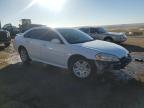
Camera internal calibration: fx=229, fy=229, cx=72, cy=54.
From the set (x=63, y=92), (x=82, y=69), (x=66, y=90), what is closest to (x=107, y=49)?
(x=82, y=69)

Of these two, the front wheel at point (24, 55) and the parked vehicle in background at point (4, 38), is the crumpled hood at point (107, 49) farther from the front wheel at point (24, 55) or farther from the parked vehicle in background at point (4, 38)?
the parked vehicle in background at point (4, 38)

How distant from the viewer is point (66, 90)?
20.3 feet

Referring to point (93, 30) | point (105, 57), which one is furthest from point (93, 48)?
point (93, 30)

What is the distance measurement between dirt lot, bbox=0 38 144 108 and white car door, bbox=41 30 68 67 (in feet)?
1.57

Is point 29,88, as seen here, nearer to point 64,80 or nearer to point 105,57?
point 64,80

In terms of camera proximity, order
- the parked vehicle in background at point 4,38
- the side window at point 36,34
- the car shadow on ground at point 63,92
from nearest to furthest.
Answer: the car shadow on ground at point 63,92
the side window at point 36,34
the parked vehicle in background at point 4,38

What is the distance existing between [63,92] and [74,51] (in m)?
1.60

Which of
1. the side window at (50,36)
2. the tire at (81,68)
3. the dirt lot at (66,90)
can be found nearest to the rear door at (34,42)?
the side window at (50,36)

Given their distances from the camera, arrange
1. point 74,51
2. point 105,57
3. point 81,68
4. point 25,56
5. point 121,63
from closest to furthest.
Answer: point 105,57
point 121,63
point 81,68
point 74,51
point 25,56

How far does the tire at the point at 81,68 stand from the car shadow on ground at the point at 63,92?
0.18 meters

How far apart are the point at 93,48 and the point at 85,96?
71.3 inches

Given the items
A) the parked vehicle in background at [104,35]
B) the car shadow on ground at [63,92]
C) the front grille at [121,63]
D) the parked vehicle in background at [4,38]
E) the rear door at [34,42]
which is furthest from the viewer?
the parked vehicle in background at [104,35]

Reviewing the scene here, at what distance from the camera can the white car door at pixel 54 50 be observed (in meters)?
7.59

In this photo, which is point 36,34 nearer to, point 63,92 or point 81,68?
point 81,68
